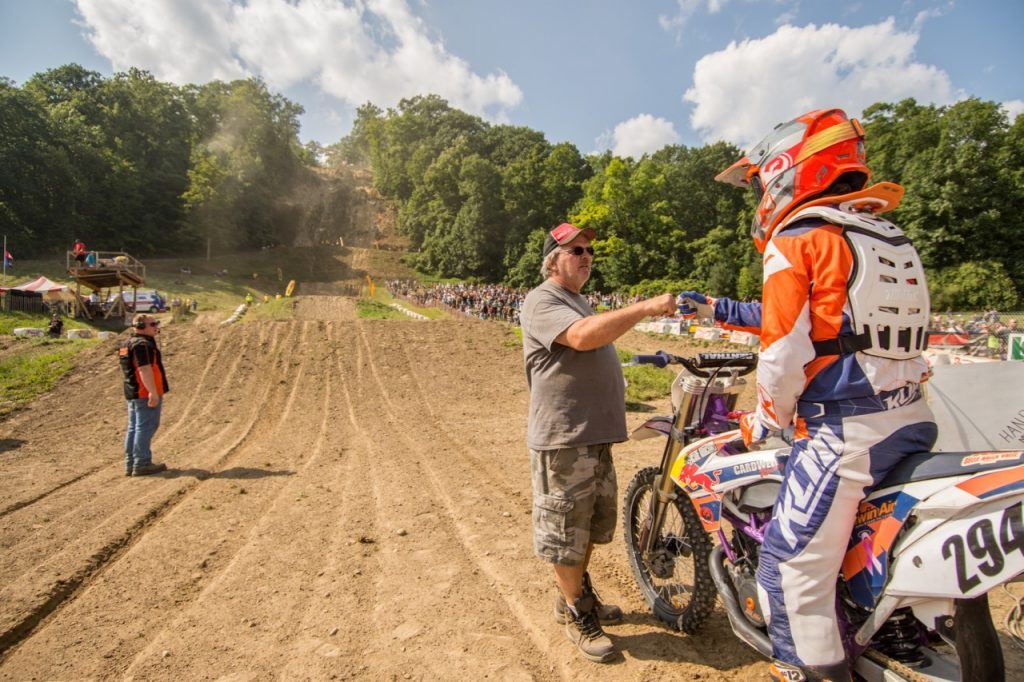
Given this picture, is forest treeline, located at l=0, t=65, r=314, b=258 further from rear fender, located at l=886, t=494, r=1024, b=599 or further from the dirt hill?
rear fender, located at l=886, t=494, r=1024, b=599

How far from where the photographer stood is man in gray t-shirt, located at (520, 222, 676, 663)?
290 cm

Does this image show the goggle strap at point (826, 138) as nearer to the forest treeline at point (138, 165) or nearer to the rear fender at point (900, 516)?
the rear fender at point (900, 516)

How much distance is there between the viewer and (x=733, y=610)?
2.64 metres

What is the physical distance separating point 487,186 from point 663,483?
6330cm

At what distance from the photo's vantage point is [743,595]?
263cm

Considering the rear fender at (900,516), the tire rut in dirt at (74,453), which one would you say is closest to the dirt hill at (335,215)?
the tire rut in dirt at (74,453)

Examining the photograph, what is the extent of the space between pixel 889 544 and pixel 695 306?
1.24 m

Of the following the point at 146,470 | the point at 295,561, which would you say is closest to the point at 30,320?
the point at 146,470

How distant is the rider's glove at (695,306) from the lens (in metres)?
2.66

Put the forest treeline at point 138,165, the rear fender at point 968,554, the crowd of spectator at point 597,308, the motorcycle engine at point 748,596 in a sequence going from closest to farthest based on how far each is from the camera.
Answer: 1. the rear fender at point 968,554
2. the motorcycle engine at point 748,596
3. the crowd of spectator at point 597,308
4. the forest treeline at point 138,165

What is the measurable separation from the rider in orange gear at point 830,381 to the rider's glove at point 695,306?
0.51 m

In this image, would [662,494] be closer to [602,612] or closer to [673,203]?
[602,612]

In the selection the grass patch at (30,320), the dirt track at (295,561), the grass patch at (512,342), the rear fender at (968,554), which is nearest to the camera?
the rear fender at (968,554)

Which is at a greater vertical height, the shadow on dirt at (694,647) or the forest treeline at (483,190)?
the forest treeline at (483,190)
